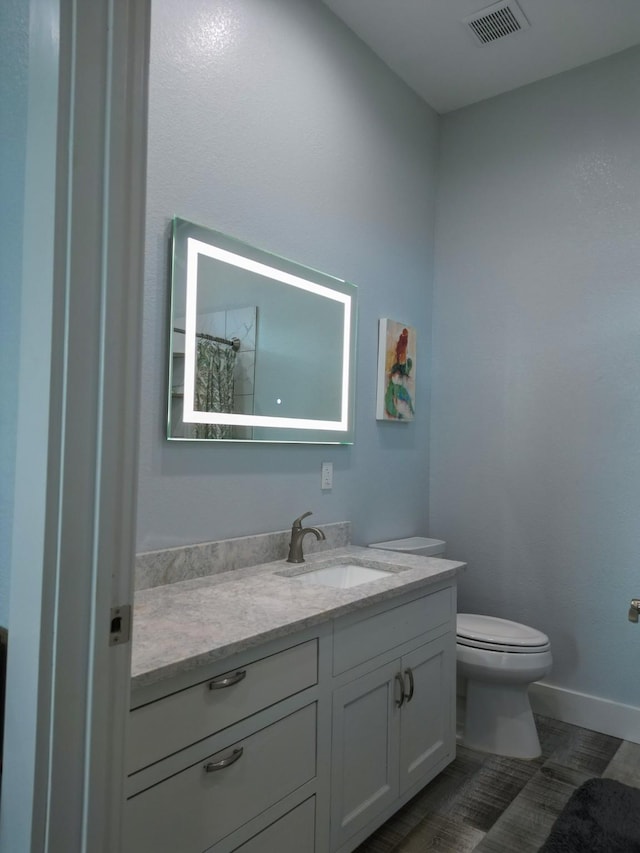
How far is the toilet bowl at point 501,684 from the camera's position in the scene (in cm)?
226

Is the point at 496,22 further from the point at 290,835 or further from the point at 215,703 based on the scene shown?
the point at 290,835

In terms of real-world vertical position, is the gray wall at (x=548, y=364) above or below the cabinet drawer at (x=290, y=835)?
above

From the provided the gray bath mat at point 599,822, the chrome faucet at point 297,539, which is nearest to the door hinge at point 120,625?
the chrome faucet at point 297,539

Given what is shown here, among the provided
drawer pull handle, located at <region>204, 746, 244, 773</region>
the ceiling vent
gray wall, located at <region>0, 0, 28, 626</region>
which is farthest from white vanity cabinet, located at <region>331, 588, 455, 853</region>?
the ceiling vent

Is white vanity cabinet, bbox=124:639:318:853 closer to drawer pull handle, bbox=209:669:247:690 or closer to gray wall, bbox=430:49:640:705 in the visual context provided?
drawer pull handle, bbox=209:669:247:690

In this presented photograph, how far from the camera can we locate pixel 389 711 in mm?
1797

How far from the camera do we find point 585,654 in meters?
2.60

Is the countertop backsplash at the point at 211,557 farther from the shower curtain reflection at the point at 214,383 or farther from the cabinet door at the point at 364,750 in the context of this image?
the cabinet door at the point at 364,750

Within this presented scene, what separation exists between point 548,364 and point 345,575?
1.42 m

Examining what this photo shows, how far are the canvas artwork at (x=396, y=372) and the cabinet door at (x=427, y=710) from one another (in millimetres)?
1061

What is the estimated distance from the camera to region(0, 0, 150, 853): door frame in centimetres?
77

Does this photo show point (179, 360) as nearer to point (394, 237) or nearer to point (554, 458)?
point (394, 237)

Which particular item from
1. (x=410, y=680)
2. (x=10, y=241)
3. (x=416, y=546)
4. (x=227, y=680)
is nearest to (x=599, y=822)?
(x=410, y=680)

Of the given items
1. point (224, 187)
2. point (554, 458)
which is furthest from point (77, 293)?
point (554, 458)
